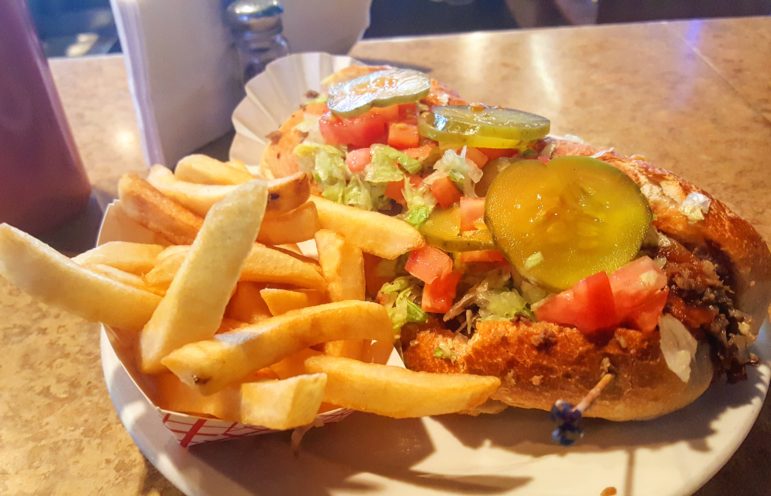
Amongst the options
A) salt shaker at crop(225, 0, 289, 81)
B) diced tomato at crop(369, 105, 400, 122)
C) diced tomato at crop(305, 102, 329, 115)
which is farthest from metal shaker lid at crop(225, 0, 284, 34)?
diced tomato at crop(369, 105, 400, 122)

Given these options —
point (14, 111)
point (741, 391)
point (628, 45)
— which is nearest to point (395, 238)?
point (741, 391)

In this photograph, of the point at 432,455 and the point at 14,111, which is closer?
the point at 432,455

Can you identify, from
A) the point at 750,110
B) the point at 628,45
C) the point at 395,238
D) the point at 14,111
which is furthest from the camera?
the point at 628,45

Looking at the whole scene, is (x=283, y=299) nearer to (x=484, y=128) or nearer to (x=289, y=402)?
(x=289, y=402)

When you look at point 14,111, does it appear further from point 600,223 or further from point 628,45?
point 628,45

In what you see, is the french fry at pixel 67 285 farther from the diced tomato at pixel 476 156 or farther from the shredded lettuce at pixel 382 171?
the diced tomato at pixel 476 156

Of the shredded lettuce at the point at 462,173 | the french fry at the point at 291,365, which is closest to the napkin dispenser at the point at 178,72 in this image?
the shredded lettuce at the point at 462,173

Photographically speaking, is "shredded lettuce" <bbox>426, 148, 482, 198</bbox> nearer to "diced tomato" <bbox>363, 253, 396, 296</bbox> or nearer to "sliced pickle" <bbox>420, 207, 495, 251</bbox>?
"sliced pickle" <bbox>420, 207, 495, 251</bbox>
